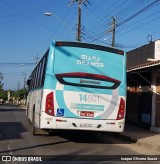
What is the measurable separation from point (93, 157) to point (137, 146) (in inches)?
162

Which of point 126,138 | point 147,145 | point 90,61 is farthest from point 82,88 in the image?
point 126,138

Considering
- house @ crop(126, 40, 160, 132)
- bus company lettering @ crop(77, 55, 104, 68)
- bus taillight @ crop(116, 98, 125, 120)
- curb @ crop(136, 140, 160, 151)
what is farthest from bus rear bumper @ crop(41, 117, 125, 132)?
house @ crop(126, 40, 160, 132)

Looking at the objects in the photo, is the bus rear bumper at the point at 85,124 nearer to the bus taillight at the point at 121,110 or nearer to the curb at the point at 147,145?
the bus taillight at the point at 121,110

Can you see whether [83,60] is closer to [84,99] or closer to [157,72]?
[84,99]

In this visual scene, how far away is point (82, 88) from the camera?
13836 millimetres

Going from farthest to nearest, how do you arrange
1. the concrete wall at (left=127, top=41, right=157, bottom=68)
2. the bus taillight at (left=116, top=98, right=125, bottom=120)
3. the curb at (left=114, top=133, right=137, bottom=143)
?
1. the concrete wall at (left=127, top=41, right=157, bottom=68)
2. the curb at (left=114, top=133, right=137, bottom=143)
3. the bus taillight at (left=116, top=98, right=125, bottom=120)

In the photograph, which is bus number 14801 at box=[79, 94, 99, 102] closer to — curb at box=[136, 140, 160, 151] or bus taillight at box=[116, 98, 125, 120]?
bus taillight at box=[116, 98, 125, 120]

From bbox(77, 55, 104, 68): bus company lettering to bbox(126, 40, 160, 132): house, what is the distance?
4.30 metres

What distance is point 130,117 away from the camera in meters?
24.3

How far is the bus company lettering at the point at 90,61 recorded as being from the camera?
1399cm

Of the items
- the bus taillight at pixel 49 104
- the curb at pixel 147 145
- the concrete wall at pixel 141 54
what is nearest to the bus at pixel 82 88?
the bus taillight at pixel 49 104

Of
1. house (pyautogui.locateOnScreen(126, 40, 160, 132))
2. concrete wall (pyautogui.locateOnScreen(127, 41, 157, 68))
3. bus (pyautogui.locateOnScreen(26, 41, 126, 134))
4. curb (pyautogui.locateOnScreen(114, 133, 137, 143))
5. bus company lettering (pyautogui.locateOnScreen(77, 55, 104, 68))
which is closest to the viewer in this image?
bus (pyautogui.locateOnScreen(26, 41, 126, 134))

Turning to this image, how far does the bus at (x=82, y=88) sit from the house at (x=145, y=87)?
406 centimetres

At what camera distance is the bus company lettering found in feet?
45.9
